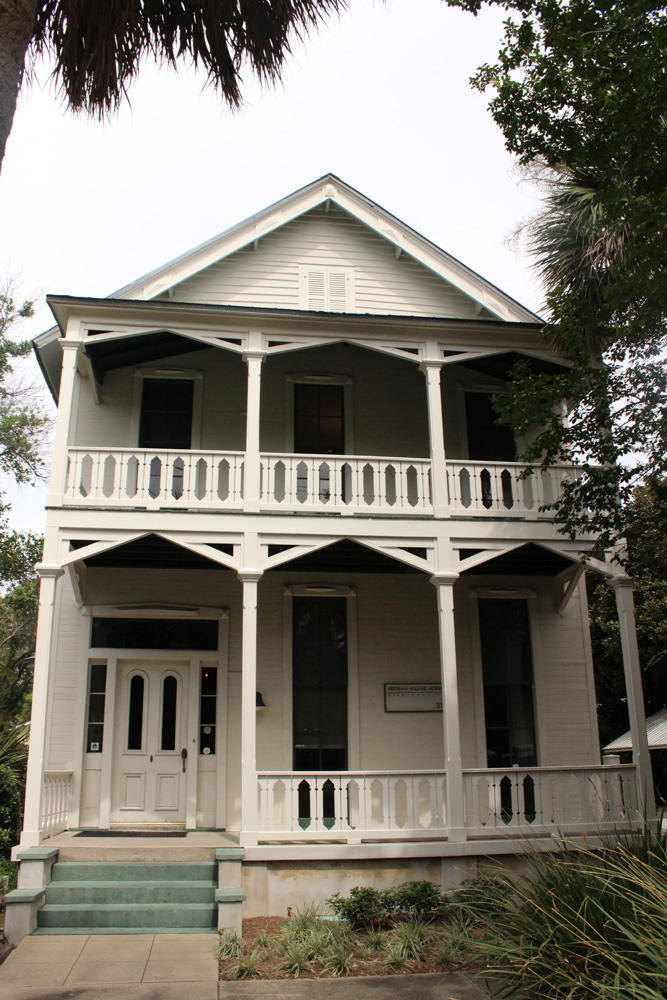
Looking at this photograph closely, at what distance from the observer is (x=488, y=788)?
402 inches

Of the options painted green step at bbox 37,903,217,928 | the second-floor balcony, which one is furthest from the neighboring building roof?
painted green step at bbox 37,903,217,928

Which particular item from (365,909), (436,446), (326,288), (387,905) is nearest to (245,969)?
(365,909)

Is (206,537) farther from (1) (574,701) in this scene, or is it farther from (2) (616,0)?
(2) (616,0)

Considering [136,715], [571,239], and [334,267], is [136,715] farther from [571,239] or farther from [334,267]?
[571,239]

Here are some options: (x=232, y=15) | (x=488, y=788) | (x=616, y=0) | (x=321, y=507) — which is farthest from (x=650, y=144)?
(x=488, y=788)

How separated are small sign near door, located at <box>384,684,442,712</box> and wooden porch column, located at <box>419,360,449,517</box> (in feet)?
9.15

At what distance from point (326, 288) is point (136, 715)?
6526mm

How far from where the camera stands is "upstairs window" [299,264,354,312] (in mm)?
12281

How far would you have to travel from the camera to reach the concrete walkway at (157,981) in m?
6.93

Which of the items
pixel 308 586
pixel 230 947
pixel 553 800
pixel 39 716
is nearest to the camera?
pixel 230 947

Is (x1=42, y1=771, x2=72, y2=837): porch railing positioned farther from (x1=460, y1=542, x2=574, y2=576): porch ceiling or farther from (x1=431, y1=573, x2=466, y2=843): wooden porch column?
(x1=460, y1=542, x2=574, y2=576): porch ceiling

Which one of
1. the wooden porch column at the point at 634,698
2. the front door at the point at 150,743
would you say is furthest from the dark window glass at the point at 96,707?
the wooden porch column at the point at 634,698

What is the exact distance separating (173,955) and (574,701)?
6.93 metres

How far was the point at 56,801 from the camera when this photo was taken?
1045 centimetres
